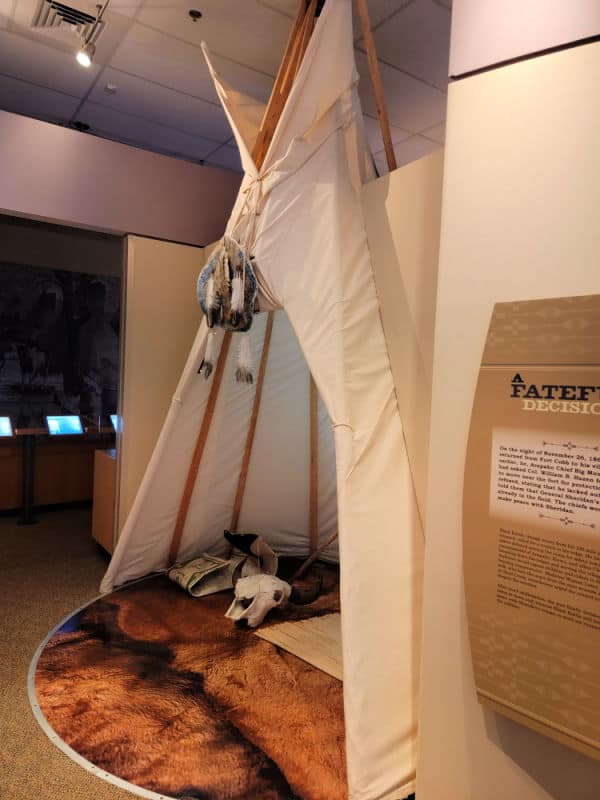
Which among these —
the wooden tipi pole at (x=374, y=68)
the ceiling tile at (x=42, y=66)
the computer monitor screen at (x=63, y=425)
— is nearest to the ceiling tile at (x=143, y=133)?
the ceiling tile at (x=42, y=66)

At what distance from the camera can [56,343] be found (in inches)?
219

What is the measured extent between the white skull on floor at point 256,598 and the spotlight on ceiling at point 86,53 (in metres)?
2.87

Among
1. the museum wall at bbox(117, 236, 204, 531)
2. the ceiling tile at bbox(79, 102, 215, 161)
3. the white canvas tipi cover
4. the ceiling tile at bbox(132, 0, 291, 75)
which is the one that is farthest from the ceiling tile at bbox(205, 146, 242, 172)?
the white canvas tipi cover

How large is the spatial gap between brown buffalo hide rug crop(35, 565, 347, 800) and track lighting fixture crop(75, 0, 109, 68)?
2.90 m

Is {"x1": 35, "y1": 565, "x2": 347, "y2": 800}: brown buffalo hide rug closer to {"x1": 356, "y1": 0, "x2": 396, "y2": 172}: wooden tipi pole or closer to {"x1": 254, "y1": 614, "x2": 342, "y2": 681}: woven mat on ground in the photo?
{"x1": 254, "y1": 614, "x2": 342, "y2": 681}: woven mat on ground

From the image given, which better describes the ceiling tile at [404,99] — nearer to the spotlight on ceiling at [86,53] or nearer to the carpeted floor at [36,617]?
the spotlight on ceiling at [86,53]

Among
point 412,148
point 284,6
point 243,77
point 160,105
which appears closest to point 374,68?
point 284,6

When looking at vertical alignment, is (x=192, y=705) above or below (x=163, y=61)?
below

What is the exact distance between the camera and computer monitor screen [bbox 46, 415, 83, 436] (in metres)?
5.18

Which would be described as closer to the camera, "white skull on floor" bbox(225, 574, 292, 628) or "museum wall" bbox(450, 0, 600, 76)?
"museum wall" bbox(450, 0, 600, 76)

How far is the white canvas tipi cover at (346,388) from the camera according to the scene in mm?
1884

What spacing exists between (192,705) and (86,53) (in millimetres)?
3137

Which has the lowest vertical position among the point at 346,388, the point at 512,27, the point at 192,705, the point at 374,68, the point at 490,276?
the point at 192,705

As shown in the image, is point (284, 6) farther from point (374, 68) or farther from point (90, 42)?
point (90, 42)
